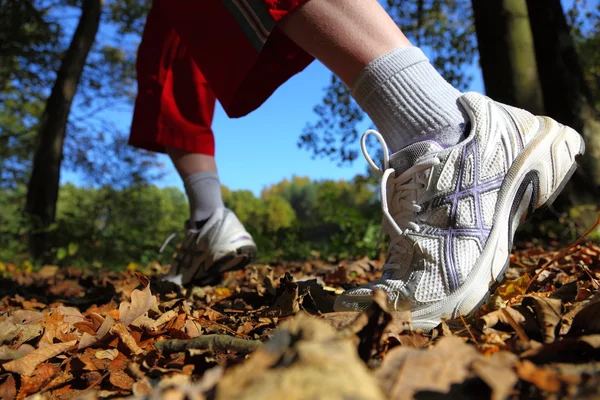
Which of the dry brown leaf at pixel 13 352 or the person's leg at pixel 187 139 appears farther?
the person's leg at pixel 187 139

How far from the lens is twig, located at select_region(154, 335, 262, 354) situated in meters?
1.03

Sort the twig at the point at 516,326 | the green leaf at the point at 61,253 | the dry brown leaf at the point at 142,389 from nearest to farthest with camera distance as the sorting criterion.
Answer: the dry brown leaf at the point at 142,389
the twig at the point at 516,326
the green leaf at the point at 61,253

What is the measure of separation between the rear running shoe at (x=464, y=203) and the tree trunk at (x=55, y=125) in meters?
7.90

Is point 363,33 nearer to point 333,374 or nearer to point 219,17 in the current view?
point 219,17

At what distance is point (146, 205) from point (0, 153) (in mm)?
5770

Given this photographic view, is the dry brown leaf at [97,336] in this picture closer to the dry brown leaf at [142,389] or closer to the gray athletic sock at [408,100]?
the dry brown leaf at [142,389]

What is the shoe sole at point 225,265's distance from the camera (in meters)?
2.67

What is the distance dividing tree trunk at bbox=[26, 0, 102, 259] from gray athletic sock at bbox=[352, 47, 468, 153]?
7.80m

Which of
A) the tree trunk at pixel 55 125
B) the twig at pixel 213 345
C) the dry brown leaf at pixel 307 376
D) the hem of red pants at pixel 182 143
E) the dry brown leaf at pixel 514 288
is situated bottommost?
the dry brown leaf at pixel 514 288

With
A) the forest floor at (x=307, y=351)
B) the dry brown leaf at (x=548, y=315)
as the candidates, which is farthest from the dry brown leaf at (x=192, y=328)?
the dry brown leaf at (x=548, y=315)

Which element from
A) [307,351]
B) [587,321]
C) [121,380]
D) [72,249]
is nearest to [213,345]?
[121,380]

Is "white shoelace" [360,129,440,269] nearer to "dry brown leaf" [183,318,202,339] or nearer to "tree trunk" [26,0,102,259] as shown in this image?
"dry brown leaf" [183,318,202,339]

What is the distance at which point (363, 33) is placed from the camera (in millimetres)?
1597

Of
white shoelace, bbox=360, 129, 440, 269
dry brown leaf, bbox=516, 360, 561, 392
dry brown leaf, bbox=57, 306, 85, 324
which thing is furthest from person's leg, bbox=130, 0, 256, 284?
dry brown leaf, bbox=516, 360, 561, 392
